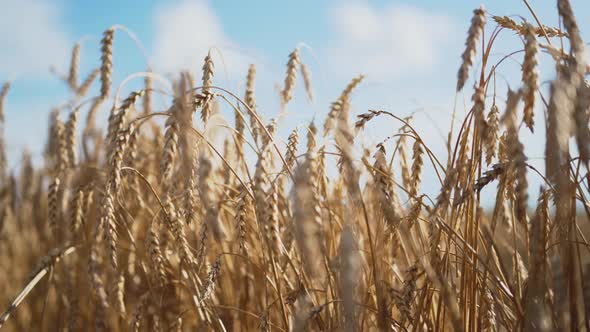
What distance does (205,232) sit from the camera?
161cm

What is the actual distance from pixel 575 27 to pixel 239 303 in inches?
67.8

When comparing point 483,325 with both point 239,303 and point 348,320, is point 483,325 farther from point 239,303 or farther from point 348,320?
point 239,303

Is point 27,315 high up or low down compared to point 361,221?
down

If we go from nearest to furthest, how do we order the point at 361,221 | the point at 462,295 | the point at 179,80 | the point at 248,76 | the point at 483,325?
1. the point at 179,80
2. the point at 462,295
3. the point at 483,325
4. the point at 361,221
5. the point at 248,76

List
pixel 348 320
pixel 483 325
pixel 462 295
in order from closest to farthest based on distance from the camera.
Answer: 1. pixel 348 320
2. pixel 462 295
3. pixel 483 325

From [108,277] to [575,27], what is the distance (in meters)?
2.71

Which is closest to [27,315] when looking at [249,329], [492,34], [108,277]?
[108,277]

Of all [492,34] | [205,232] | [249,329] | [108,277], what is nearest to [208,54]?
[205,232]

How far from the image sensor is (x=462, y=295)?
1.53 metres

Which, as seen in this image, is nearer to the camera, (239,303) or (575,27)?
(575,27)

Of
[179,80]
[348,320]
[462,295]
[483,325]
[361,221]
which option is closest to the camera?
[348,320]

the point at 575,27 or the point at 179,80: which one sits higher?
the point at 575,27

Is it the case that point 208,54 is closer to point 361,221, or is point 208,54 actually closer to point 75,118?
point 361,221

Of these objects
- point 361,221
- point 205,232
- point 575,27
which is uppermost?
point 575,27
